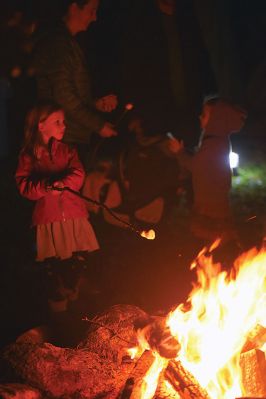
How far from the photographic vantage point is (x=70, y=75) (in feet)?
17.3

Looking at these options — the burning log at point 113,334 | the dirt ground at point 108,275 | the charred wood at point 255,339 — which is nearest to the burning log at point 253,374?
the charred wood at point 255,339

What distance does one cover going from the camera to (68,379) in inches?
143

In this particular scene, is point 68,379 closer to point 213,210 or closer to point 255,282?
point 255,282

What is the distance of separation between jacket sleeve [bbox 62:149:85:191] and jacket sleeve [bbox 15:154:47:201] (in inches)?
8.2

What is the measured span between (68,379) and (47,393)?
0.16 meters

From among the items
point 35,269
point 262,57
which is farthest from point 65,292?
point 262,57

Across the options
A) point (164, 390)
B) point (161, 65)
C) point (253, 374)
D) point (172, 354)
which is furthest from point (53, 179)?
point (161, 65)

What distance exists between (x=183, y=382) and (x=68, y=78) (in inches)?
119

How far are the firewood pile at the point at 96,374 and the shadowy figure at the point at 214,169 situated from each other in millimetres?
1608

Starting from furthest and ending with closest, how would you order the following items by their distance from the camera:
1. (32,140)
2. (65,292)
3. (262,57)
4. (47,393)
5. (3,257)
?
(262,57) < (3,257) < (65,292) < (32,140) < (47,393)

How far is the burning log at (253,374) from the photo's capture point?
11.9 ft

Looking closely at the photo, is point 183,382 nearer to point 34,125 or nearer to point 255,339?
point 255,339

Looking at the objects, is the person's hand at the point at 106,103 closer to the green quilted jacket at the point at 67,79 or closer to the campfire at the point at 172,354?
the green quilted jacket at the point at 67,79

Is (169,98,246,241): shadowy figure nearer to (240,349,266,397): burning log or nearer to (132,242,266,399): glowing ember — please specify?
(132,242,266,399): glowing ember
